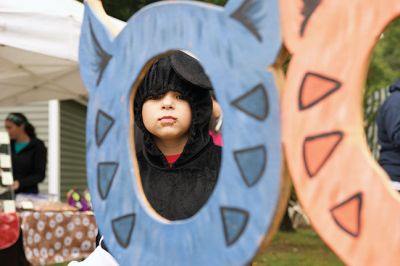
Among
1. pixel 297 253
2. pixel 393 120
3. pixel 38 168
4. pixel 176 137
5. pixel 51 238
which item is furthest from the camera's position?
pixel 297 253

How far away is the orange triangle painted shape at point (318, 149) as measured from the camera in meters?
1.25

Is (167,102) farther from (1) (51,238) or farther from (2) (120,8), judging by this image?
(2) (120,8)

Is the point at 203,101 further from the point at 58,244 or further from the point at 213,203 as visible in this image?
the point at 58,244

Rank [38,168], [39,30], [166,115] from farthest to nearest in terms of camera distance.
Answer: [38,168] → [39,30] → [166,115]

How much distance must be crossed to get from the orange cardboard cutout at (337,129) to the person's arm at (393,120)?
1569 millimetres

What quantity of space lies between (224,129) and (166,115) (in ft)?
1.34

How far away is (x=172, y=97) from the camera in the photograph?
6.05ft

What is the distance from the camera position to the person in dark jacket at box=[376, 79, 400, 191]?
275 centimetres

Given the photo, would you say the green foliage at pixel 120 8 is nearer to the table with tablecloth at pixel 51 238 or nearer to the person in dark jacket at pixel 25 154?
the person in dark jacket at pixel 25 154

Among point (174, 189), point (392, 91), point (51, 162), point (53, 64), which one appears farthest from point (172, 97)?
point (51, 162)

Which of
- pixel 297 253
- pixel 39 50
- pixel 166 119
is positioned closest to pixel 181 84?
pixel 166 119

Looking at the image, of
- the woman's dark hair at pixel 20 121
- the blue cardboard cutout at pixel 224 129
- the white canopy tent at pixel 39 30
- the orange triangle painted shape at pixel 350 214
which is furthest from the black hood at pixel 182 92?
the woman's dark hair at pixel 20 121

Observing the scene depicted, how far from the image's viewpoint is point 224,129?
143 cm

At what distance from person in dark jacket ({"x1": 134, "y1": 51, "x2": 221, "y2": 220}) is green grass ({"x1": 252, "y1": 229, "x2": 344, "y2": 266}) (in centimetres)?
370
